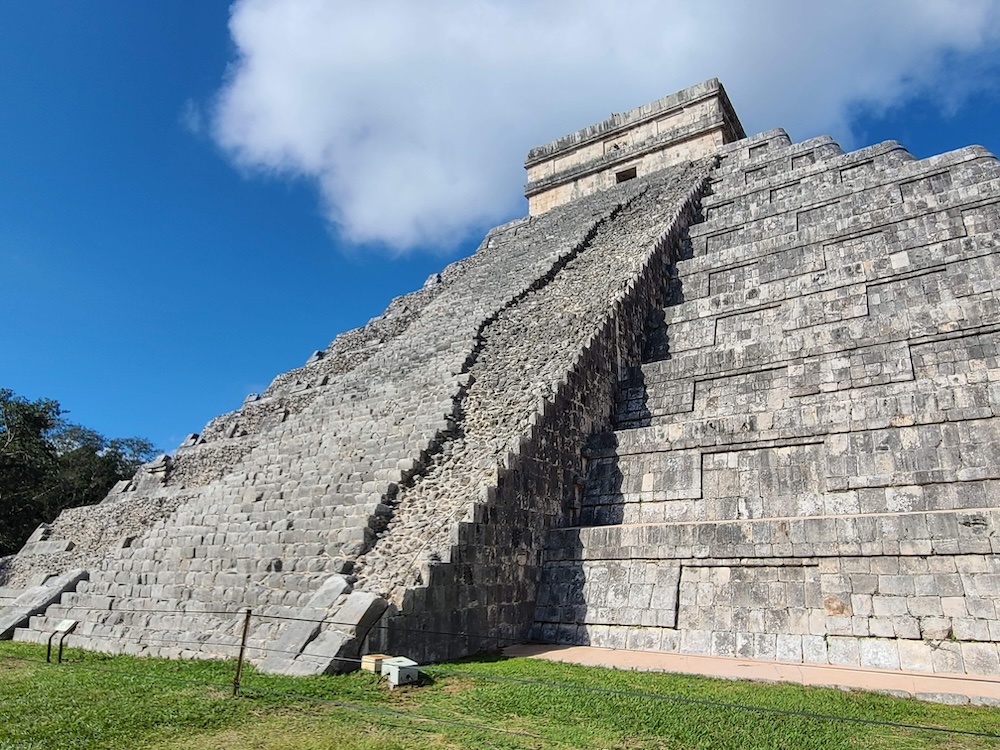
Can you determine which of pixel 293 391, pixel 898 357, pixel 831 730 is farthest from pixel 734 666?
pixel 293 391

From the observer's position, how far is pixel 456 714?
450cm

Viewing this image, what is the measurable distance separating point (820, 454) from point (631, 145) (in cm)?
1305

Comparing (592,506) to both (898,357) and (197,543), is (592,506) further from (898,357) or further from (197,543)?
(197,543)

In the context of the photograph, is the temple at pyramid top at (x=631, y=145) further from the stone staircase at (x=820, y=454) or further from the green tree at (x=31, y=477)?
the green tree at (x=31, y=477)

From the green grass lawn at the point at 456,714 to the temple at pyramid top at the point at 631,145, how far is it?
14997 millimetres

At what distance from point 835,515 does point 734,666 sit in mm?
1954

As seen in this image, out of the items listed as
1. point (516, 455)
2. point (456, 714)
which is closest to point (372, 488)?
point (516, 455)

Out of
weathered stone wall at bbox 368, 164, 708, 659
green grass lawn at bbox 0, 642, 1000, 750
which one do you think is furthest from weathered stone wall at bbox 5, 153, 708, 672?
green grass lawn at bbox 0, 642, 1000, 750

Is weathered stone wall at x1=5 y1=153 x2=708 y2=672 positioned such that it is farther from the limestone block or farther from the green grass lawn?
the green grass lawn

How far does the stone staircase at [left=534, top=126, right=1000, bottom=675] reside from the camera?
19.4 ft

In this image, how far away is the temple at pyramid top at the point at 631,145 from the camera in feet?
57.1

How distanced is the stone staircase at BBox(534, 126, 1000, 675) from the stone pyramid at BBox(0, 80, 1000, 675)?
3 centimetres

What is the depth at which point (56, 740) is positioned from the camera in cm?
386

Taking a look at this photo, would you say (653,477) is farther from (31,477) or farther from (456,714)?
(31,477)
